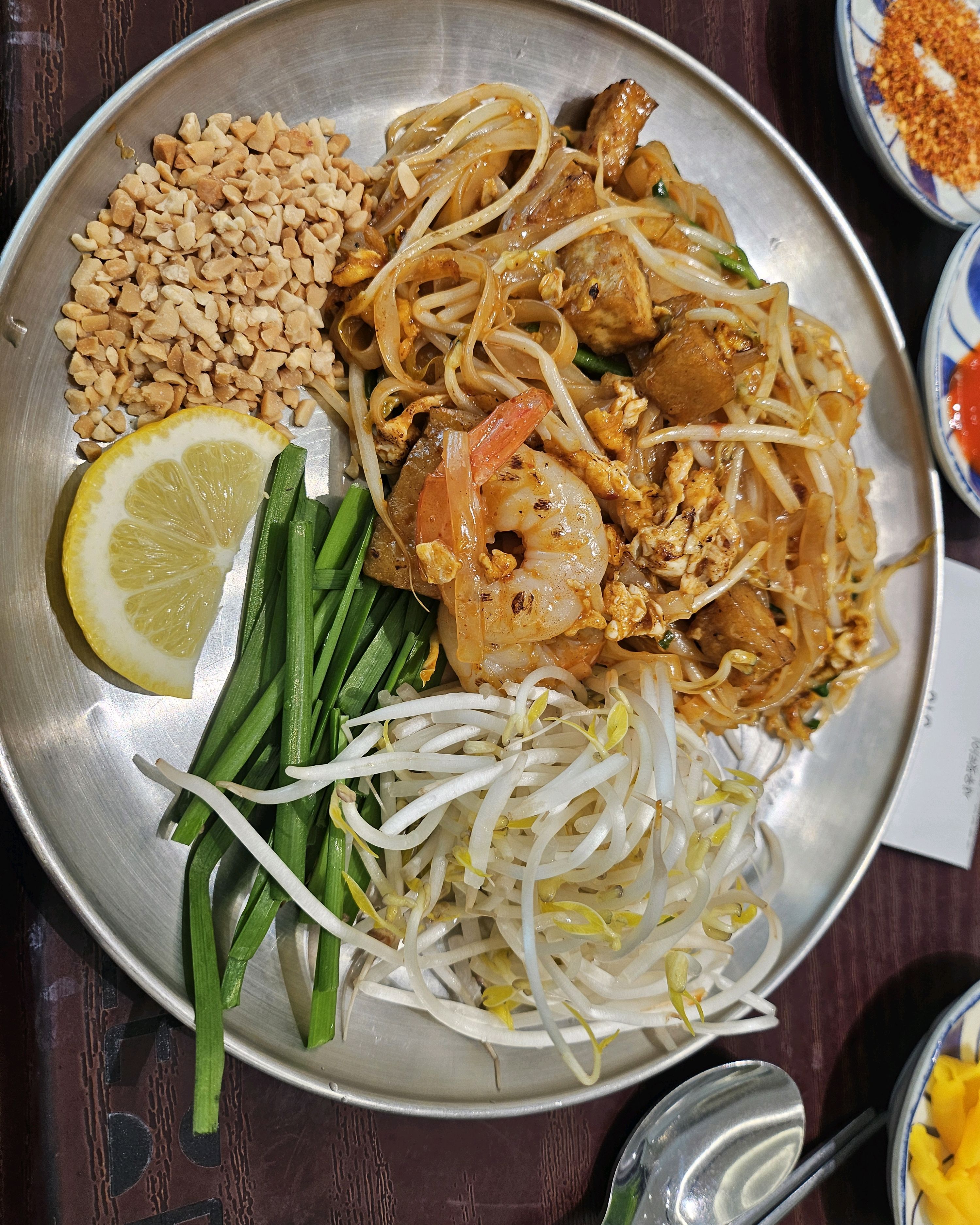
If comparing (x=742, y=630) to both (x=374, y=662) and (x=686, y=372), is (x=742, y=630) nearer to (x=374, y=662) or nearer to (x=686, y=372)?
(x=686, y=372)

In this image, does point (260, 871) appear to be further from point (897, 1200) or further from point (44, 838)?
point (897, 1200)

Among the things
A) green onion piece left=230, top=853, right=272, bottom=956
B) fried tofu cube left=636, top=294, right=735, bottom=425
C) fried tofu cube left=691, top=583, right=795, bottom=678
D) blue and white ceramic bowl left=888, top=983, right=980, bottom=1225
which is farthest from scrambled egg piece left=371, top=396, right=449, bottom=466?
blue and white ceramic bowl left=888, top=983, right=980, bottom=1225

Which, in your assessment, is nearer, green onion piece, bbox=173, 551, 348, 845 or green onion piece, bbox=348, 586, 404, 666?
green onion piece, bbox=173, 551, 348, 845

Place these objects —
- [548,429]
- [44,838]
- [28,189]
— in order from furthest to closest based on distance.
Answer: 1. [548,429]
2. [28,189]
3. [44,838]

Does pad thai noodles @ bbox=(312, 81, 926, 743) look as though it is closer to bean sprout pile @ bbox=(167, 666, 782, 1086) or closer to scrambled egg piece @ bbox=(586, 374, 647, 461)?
scrambled egg piece @ bbox=(586, 374, 647, 461)

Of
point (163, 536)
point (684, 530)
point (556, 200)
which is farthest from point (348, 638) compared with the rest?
point (556, 200)

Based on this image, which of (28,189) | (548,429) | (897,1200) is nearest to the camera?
(28,189)

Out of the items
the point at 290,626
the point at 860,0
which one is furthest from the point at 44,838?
the point at 860,0

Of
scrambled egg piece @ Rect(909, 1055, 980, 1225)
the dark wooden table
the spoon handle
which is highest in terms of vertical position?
the dark wooden table
